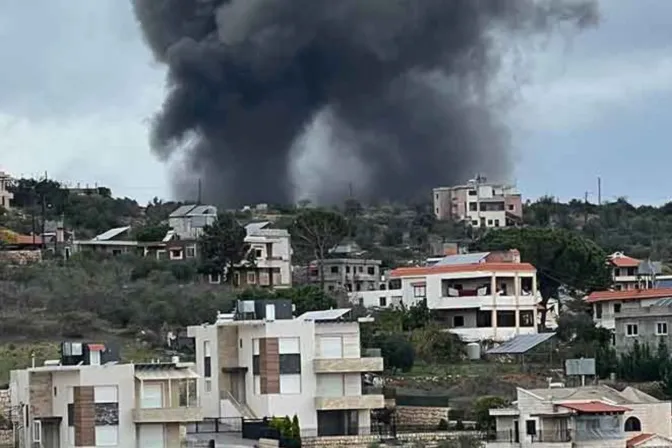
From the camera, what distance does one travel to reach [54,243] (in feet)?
241

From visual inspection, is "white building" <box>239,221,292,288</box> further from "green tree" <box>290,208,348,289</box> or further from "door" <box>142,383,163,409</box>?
"door" <box>142,383,163,409</box>

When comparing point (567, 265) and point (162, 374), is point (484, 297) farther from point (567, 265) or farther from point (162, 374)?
point (162, 374)

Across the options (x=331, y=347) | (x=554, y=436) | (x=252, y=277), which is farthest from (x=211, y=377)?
(x=252, y=277)

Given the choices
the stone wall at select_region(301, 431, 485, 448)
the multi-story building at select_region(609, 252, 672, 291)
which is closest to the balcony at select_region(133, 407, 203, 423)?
the stone wall at select_region(301, 431, 485, 448)

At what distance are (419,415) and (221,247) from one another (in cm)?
2683

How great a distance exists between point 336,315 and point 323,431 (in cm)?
575

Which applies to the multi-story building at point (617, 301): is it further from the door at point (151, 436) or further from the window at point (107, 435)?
the window at point (107, 435)

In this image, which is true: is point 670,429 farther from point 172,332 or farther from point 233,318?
point 172,332

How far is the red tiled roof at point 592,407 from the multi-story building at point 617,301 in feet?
47.2

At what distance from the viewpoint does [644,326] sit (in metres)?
49.8

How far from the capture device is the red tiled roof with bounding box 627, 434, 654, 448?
1427 inches

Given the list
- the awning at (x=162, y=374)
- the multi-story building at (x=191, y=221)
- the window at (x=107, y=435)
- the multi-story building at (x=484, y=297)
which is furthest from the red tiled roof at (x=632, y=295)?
the window at (x=107, y=435)

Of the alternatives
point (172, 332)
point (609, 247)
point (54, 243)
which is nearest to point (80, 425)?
point (172, 332)

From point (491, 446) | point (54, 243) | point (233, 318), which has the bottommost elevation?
point (491, 446)
